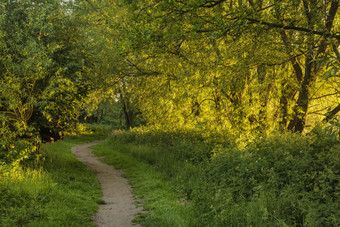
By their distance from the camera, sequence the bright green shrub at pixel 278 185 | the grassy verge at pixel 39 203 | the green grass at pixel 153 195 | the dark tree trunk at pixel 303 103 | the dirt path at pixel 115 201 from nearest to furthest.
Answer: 1. the bright green shrub at pixel 278 185
2. the grassy verge at pixel 39 203
3. the green grass at pixel 153 195
4. the dirt path at pixel 115 201
5. the dark tree trunk at pixel 303 103

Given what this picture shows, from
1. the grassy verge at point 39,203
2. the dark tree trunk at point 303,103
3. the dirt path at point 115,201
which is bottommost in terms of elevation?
the dirt path at point 115,201

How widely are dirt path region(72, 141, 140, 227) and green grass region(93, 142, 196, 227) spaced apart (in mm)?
355

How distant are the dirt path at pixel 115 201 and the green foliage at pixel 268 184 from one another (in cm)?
64

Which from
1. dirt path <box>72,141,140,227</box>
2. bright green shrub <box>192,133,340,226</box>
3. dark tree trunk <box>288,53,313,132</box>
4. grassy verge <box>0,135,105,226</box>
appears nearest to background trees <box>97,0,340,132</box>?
dark tree trunk <box>288,53,313,132</box>

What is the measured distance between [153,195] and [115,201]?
1338 mm

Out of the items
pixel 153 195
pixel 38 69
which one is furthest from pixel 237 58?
pixel 38 69

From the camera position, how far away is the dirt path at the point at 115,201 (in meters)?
7.54

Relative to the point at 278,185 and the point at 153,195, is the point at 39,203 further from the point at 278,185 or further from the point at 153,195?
the point at 278,185

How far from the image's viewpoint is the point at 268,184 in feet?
22.3

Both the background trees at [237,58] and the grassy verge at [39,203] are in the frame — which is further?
the background trees at [237,58]

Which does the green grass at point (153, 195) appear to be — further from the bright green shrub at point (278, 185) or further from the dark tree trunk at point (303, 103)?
the dark tree trunk at point (303, 103)

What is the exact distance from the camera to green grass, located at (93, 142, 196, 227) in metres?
7.22

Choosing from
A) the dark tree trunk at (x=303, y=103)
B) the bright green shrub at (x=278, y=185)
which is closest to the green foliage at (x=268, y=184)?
the bright green shrub at (x=278, y=185)

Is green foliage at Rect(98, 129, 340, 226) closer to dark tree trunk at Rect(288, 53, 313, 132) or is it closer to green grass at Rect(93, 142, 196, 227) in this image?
green grass at Rect(93, 142, 196, 227)
